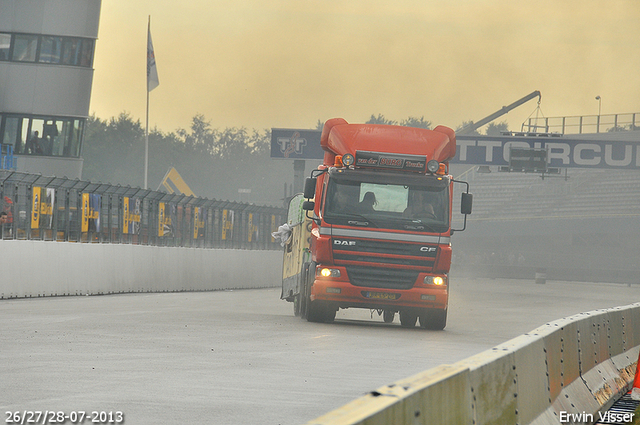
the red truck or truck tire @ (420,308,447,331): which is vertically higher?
the red truck

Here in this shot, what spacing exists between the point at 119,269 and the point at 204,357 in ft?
58.0

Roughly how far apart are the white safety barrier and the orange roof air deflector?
28.4ft

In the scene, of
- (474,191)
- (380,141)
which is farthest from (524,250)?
(380,141)

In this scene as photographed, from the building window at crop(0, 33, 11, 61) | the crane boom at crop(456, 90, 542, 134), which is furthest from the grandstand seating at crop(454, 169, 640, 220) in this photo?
the building window at crop(0, 33, 11, 61)

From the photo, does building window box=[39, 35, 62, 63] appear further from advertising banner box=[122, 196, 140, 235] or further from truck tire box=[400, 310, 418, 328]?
truck tire box=[400, 310, 418, 328]

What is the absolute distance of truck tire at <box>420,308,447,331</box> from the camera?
19172 millimetres

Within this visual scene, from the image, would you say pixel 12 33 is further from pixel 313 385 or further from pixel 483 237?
pixel 483 237

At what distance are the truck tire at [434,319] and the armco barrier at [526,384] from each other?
539 centimetres

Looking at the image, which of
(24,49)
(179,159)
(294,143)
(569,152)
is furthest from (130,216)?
(179,159)

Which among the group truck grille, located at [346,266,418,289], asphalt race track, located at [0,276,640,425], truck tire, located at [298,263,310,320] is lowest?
asphalt race track, located at [0,276,640,425]

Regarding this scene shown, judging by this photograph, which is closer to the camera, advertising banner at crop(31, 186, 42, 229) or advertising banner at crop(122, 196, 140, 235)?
advertising banner at crop(31, 186, 42, 229)

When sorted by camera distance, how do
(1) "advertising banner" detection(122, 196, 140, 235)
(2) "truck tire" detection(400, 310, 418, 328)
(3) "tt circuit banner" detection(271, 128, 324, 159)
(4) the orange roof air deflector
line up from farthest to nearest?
A: 1. (3) "tt circuit banner" detection(271, 128, 324, 159)
2. (1) "advertising banner" detection(122, 196, 140, 235)
3. (2) "truck tire" detection(400, 310, 418, 328)
4. (4) the orange roof air deflector

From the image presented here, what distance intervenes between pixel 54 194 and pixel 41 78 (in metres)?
27.2

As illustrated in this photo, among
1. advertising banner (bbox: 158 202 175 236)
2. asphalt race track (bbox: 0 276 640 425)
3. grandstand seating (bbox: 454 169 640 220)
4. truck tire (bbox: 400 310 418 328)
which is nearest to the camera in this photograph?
asphalt race track (bbox: 0 276 640 425)
